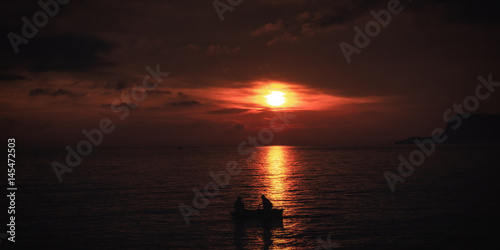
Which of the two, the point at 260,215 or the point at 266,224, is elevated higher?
the point at 260,215

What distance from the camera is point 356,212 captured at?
39.0m

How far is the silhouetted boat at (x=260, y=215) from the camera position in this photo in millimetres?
34250

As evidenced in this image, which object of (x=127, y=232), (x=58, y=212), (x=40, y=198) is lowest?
(x=127, y=232)

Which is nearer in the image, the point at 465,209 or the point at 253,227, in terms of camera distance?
the point at 253,227

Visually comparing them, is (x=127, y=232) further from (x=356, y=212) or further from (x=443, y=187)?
(x=443, y=187)

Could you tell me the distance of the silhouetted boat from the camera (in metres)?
34.2

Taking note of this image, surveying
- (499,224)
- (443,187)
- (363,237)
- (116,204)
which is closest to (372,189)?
(443,187)

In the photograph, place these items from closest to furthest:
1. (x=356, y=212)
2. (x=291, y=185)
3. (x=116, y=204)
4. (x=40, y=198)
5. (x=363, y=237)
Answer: (x=363, y=237) → (x=356, y=212) → (x=116, y=204) → (x=40, y=198) → (x=291, y=185)

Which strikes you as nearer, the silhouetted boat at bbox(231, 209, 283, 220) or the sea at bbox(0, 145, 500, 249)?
the sea at bbox(0, 145, 500, 249)

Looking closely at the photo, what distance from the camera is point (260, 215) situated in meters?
34.7

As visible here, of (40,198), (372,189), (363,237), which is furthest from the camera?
(372,189)

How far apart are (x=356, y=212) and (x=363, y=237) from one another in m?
10.5

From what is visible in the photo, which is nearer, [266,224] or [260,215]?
[266,224]

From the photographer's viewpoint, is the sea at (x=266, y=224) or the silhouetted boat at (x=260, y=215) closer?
the sea at (x=266, y=224)
